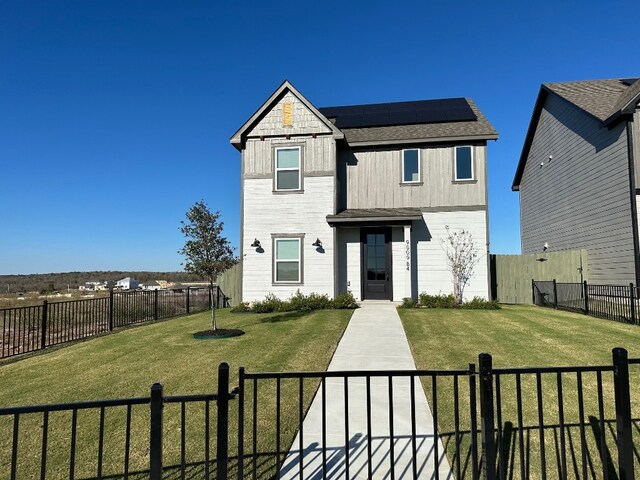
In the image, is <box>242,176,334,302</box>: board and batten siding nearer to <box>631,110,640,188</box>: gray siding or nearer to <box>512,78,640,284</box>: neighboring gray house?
<box>512,78,640,284</box>: neighboring gray house

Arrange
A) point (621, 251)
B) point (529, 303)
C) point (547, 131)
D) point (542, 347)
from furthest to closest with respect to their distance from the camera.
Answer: point (547, 131), point (529, 303), point (621, 251), point (542, 347)

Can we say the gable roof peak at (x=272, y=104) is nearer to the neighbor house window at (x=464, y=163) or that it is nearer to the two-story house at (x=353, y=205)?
the two-story house at (x=353, y=205)

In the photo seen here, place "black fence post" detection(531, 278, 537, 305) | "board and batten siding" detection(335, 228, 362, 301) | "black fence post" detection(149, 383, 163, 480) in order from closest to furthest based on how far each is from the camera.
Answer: "black fence post" detection(149, 383, 163, 480) < "board and batten siding" detection(335, 228, 362, 301) < "black fence post" detection(531, 278, 537, 305)

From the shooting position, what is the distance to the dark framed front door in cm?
1395

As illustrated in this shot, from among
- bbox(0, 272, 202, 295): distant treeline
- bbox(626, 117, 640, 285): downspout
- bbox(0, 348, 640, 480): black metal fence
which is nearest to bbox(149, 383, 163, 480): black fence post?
bbox(0, 348, 640, 480): black metal fence

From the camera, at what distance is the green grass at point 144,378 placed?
3.83 metres

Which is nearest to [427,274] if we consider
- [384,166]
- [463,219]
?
[463,219]

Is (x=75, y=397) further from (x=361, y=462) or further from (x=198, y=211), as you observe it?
(x=198, y=211)

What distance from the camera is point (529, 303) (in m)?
14.7

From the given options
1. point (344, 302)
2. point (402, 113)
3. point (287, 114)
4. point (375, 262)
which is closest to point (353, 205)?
point (375, 262)

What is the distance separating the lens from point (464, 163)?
14.0 m

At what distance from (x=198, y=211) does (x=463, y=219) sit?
9.26 meters

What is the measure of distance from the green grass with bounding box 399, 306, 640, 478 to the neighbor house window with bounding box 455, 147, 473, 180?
502 cm

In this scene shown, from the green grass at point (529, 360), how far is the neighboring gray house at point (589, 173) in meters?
4.38
